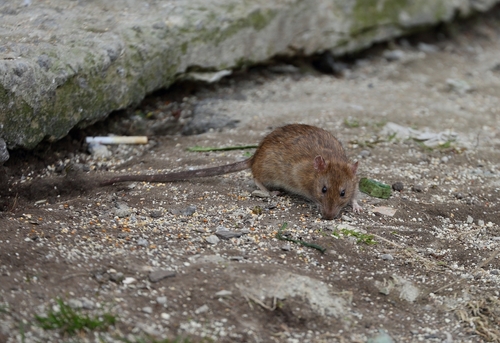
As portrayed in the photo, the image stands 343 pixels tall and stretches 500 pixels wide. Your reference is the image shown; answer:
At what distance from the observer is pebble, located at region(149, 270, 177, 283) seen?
13.9 ft

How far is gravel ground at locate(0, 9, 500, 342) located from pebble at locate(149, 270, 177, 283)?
1 cm

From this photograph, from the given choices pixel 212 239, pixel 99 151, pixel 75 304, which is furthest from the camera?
pixel 99 151

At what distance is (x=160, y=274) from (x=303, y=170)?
1.82m

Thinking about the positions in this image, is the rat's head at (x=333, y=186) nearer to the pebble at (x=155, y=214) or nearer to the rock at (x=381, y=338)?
the pebble at (x=155, y=214)

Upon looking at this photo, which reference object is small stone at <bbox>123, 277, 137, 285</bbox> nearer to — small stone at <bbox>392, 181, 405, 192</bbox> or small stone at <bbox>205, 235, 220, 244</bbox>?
small stone at <bbox>205, 235, 220, 244</bbox>

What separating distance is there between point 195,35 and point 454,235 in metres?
3.43

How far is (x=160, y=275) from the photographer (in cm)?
427

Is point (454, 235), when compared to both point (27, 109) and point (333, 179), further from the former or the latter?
point (27, 109)

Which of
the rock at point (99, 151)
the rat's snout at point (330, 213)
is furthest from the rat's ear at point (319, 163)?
the rock at point (99, 151)

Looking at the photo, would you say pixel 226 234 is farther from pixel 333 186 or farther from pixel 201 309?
pixel 333 186

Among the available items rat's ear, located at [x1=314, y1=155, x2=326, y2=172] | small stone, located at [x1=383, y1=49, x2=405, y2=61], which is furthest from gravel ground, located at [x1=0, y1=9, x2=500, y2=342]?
small stone, located at [x1=383, y1=49, x2=405, y2=61]

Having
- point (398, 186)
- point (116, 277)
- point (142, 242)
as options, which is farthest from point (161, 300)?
point (398, 186)

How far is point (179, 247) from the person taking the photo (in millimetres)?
4676

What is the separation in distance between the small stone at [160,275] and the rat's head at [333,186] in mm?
1521
